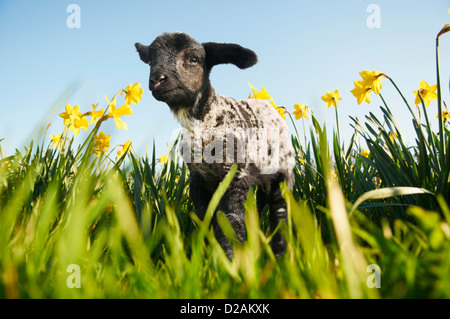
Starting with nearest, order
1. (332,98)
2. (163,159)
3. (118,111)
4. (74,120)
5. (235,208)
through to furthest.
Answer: (235,208) → (118,111) → (74,120) → (332,98) → (163,159)

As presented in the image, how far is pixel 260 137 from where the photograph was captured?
1918 millimetres

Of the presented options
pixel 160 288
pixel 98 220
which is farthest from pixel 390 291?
pixel 98 220

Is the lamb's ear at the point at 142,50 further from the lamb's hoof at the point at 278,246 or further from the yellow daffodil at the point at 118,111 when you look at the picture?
the lamb's hoof at the point at 278,246

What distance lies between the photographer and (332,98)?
110 inches

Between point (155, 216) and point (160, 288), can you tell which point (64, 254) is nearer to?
point (160, 288)

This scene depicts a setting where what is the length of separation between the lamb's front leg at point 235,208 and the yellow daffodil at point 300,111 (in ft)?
5.58

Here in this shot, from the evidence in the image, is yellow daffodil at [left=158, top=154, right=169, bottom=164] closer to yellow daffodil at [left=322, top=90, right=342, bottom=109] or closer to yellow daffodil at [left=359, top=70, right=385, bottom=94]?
yellow daffodil at [left=322, top=90, right=342, bottom=109]

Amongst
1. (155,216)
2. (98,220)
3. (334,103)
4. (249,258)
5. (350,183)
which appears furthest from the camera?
(334,103)

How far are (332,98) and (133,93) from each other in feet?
6.11

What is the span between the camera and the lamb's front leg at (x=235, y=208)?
1.65 metres

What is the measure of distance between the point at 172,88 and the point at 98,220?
1.09m
